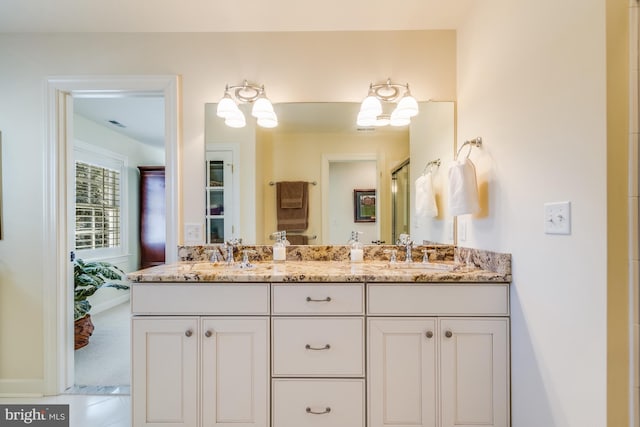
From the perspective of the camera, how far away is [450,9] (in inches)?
69.7

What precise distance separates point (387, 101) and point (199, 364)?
181cm

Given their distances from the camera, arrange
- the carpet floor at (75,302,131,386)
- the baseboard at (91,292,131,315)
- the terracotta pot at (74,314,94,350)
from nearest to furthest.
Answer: the carpet floor at (75,302,131,386)
the terracotta pot at (74,314,94,350)
the baseboard at (91,292,131,315)

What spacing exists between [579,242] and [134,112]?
372 centimetres

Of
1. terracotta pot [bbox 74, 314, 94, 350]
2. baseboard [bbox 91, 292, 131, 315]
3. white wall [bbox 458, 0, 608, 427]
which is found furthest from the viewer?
baseboard [bbox 91, 292, 131, 315]

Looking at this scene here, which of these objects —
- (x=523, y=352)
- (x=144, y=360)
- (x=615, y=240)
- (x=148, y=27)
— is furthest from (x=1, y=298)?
(x=615, y=240)

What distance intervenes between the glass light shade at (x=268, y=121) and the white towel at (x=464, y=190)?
112cm

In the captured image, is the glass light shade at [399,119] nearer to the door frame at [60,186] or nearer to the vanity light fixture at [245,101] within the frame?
the vanity light fixture at [245,101]

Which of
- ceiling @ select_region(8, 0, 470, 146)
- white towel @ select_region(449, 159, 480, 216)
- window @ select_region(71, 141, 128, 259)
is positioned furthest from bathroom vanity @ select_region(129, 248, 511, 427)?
window @ select_region(71, 141, 128, 259)

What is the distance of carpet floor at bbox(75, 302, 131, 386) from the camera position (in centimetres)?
217

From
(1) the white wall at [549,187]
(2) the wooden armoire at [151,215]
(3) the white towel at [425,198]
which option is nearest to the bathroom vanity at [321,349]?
(1) the white wall at [549,187]

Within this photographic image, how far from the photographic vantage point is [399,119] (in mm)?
1951

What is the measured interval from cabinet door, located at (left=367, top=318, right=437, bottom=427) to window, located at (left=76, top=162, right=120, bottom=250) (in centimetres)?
369

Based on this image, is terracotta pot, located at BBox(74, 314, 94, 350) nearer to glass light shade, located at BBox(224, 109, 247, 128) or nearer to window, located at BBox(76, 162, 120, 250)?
window, located at BBox(76, 162, 120, 250)

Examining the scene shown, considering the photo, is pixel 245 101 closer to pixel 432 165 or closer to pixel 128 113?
pixel 432 165
